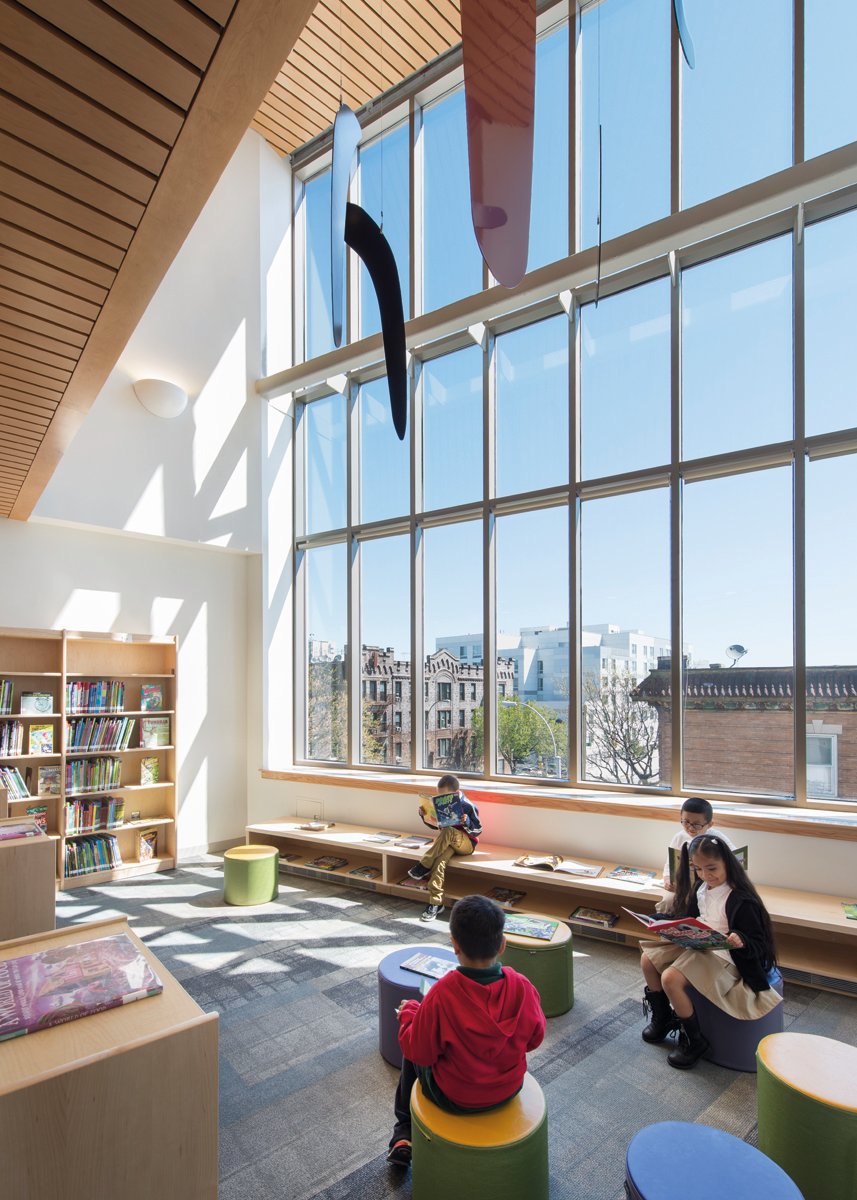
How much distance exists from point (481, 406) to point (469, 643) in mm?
2089

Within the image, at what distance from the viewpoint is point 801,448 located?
443 centimetres

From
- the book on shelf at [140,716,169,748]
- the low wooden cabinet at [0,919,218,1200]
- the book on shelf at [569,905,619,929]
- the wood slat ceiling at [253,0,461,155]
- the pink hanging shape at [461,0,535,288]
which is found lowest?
the book on shelf at [569,905,619,929]

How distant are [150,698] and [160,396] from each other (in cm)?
278

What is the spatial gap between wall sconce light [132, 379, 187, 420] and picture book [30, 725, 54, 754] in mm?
2946

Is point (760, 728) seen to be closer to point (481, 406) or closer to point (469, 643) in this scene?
point (469, 643)

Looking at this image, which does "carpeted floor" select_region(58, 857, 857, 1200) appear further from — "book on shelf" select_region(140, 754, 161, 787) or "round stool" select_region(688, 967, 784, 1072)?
"book on shelf" select_region(140, 754, 161, 787)

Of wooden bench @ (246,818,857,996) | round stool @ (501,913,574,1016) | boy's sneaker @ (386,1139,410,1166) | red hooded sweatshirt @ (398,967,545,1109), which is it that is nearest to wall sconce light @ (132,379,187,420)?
wooden bench @ (246,818,857,996)

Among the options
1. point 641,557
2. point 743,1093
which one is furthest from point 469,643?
point 743,1093

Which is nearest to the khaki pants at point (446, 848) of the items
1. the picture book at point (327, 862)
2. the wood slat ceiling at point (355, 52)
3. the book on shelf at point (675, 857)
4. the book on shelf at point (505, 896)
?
the book on shelf at point (505, 896)

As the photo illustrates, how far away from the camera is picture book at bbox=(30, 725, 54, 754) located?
554 centimetres

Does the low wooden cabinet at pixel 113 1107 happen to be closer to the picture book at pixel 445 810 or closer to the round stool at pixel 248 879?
the picture book at pixel 445 810

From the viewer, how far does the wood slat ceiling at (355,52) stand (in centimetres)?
567

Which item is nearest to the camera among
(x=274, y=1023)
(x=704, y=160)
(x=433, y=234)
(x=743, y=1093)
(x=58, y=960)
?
(x=58, y=960)

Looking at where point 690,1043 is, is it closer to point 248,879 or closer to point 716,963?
point 716,963
